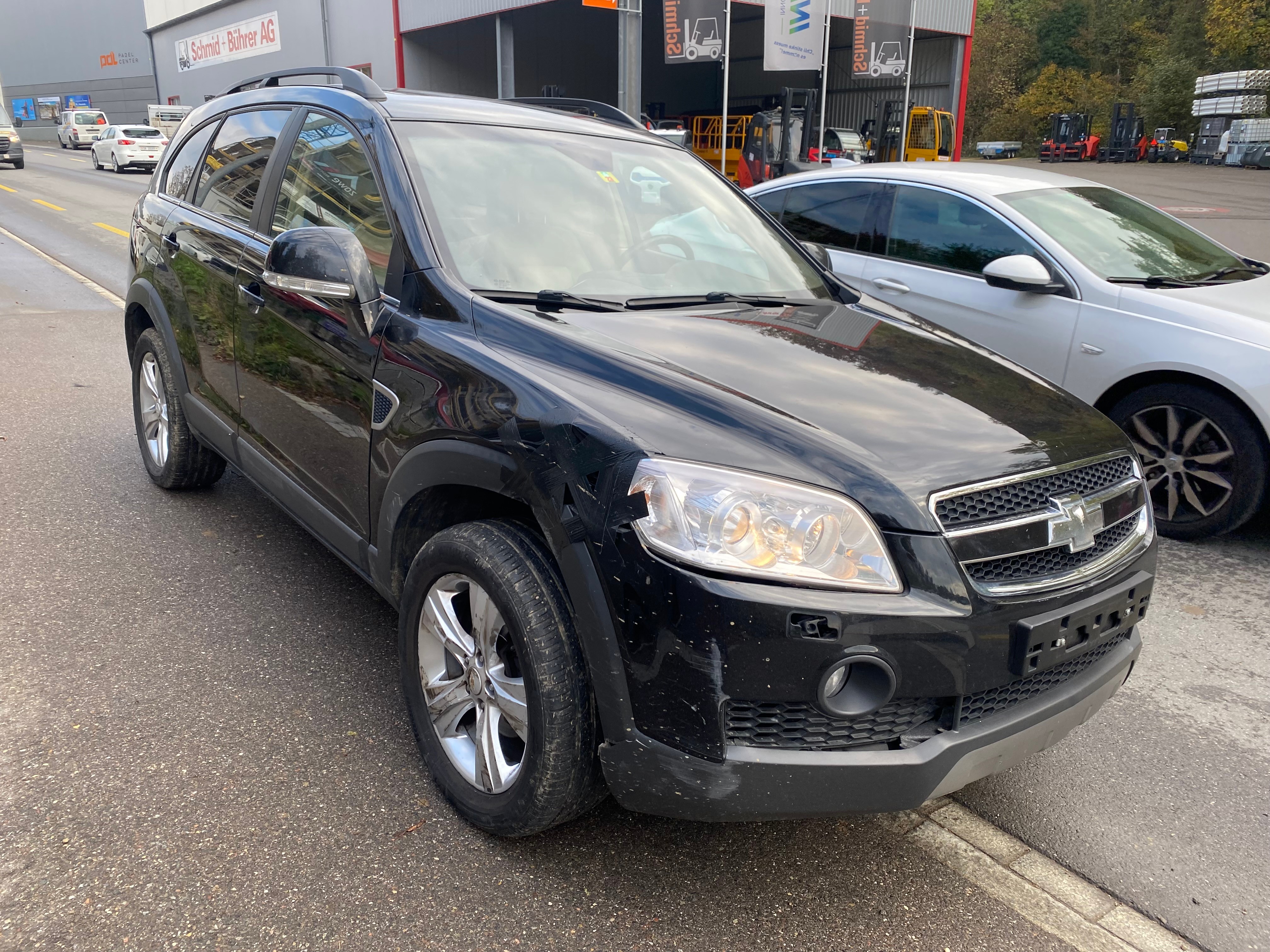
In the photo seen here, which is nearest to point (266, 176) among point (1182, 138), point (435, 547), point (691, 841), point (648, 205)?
point (648, 205)

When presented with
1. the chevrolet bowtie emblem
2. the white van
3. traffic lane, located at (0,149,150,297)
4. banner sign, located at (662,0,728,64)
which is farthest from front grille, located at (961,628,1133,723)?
the white van

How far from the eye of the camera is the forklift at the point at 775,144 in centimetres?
2148

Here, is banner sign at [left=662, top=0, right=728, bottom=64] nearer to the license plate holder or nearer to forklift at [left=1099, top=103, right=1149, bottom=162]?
the license plate holder

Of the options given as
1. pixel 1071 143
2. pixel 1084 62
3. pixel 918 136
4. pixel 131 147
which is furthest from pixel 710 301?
pixel 1084 62

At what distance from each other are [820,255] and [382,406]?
77.7 inches

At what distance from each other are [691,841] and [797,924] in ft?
1.22

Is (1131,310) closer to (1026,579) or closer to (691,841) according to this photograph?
(1026,579)

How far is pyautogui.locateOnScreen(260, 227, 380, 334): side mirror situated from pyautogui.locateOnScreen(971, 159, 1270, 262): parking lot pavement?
5486 mm

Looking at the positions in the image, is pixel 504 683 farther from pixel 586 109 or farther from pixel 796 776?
pixel 586 109

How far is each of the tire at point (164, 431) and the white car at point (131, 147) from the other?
2949cm

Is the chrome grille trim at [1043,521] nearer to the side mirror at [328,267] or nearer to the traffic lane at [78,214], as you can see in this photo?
the side mirror at [328,267]

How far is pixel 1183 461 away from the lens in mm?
4523

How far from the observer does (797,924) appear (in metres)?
2.22

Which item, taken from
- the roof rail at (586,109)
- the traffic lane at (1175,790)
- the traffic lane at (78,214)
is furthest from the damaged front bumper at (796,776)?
the traffic lane at (78,214)
